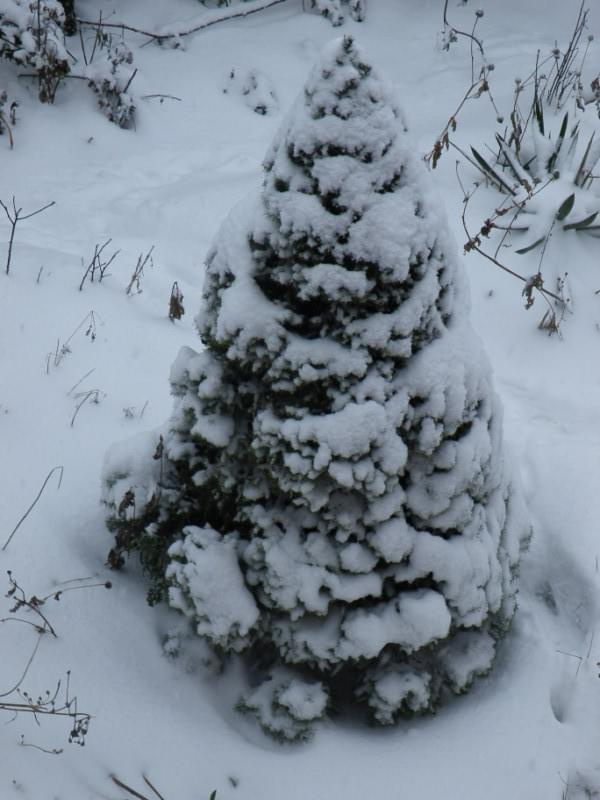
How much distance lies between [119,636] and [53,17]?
5.08 meters

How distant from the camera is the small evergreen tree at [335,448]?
1.96 metres

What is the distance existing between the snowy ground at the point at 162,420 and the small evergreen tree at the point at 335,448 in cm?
16

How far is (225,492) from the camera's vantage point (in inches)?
90.0

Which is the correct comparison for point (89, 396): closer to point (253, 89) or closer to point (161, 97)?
point (161, 97)

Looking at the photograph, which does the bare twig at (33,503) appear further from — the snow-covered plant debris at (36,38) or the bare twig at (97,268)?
the snow-covered plant debris at (36,38)

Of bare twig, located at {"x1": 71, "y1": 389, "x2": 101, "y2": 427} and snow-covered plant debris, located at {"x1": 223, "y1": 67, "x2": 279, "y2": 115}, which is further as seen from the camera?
snow-covered plant debris, located at {"x1": 223, "y1": 67, "x2": 279, "y2": 115}

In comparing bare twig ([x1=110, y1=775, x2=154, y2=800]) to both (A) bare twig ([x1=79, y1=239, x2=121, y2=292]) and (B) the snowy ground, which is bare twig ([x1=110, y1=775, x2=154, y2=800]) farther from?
(A) bare twig ([x1=79, y1=239, x2=121, y2=292])

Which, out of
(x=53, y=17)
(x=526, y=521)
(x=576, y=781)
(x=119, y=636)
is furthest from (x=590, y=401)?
(x=53, y=17)

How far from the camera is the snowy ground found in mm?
2213

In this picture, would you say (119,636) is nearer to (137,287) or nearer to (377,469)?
(377,469)

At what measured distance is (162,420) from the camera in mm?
3348

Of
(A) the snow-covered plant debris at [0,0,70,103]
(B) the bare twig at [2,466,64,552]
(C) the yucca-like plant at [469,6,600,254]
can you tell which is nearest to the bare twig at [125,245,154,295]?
(B) the bare twig at [2,466,64,552]

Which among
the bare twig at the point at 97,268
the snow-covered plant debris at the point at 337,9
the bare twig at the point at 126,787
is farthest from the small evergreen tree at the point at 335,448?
the snow-covered plant debris at the point at 337,9

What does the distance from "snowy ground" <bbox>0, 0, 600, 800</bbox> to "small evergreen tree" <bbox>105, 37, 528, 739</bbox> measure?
0.54ft
